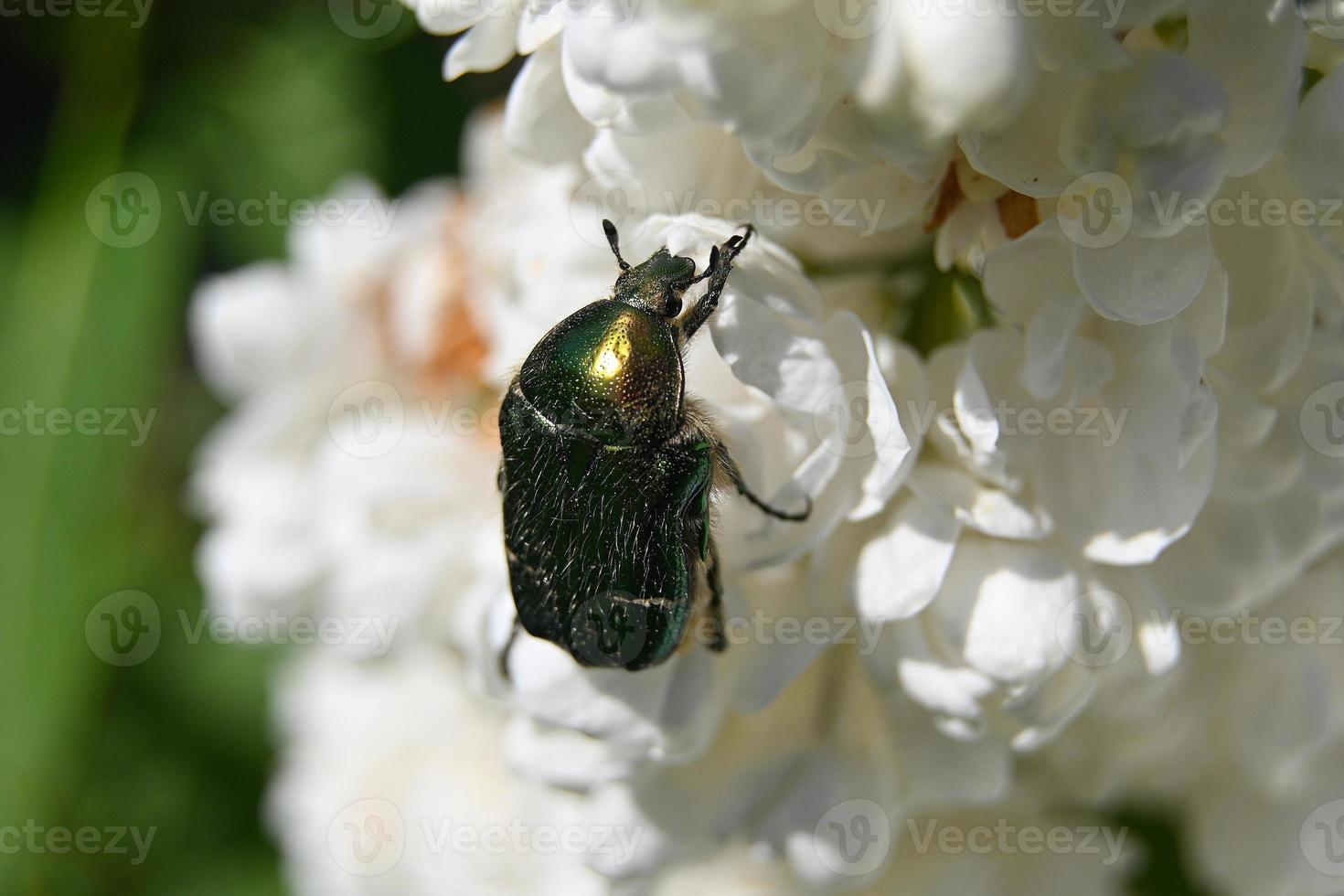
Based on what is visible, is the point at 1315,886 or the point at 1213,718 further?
the point at 1315,886

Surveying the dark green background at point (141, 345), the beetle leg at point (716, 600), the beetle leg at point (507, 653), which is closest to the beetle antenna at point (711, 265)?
the beetle leg at point (716, 600)

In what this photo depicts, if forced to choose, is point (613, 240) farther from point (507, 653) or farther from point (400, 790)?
point (400, 790)

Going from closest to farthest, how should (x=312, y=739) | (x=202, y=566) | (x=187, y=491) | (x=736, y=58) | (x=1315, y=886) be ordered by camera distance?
(x=736, y=58) < (x=1315, y=886) < (x=202, y=566) < (x=312, y=739) < (x=187, y=491)

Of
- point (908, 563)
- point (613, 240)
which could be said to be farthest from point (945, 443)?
point (613, 240)

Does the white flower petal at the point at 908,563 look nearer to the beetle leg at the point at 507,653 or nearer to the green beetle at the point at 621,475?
the green beetle at the point at 621,475

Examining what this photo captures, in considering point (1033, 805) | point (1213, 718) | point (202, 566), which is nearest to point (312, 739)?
point (202, 566)

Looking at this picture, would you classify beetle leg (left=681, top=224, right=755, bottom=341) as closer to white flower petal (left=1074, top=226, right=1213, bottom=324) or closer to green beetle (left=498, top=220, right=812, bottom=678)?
Answer: green beetle (left=498, top=220, right=812, bottom=678)

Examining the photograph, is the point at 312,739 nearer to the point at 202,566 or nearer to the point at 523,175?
the point at 202,566
